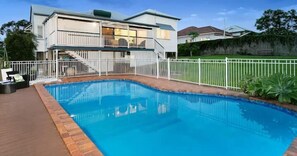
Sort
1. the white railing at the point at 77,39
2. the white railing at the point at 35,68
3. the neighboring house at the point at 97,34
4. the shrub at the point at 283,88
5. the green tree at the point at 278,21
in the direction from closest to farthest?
the shrub at the point at 283,88 → the white railing at the point at 35,68 → the white railing at the point at 77,39 → the neighboring house at the point at 97,34 → the green tree at the point at 278,21

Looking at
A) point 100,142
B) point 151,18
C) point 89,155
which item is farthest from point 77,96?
point 151,18

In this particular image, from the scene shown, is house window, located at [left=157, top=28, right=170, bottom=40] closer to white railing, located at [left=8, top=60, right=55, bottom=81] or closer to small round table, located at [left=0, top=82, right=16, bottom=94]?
white railing, located at [left=8, top=60, right=55, bottom=81]

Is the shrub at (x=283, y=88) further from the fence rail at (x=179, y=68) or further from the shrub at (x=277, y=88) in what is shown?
the fence rail at (x=179, y=68)

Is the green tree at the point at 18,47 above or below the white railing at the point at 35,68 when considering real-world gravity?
above

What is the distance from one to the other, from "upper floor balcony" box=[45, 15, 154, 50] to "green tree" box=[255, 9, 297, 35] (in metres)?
30.2

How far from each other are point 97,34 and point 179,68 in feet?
32.2

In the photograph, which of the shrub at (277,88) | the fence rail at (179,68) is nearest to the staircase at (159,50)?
the fence rail at (179,68)

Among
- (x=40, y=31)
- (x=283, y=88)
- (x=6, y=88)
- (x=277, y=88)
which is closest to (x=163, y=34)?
(x=40, y=31)

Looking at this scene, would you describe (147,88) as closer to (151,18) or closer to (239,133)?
(239,133)

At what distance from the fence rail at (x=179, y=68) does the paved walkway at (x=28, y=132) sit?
8.58m

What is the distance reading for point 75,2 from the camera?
104ft

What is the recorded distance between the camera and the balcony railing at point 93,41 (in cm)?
1827

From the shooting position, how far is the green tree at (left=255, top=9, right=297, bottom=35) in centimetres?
4256

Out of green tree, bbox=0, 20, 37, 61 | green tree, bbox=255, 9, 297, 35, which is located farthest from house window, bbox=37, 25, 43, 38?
green tree, bbox=255, 9, 297, 35
